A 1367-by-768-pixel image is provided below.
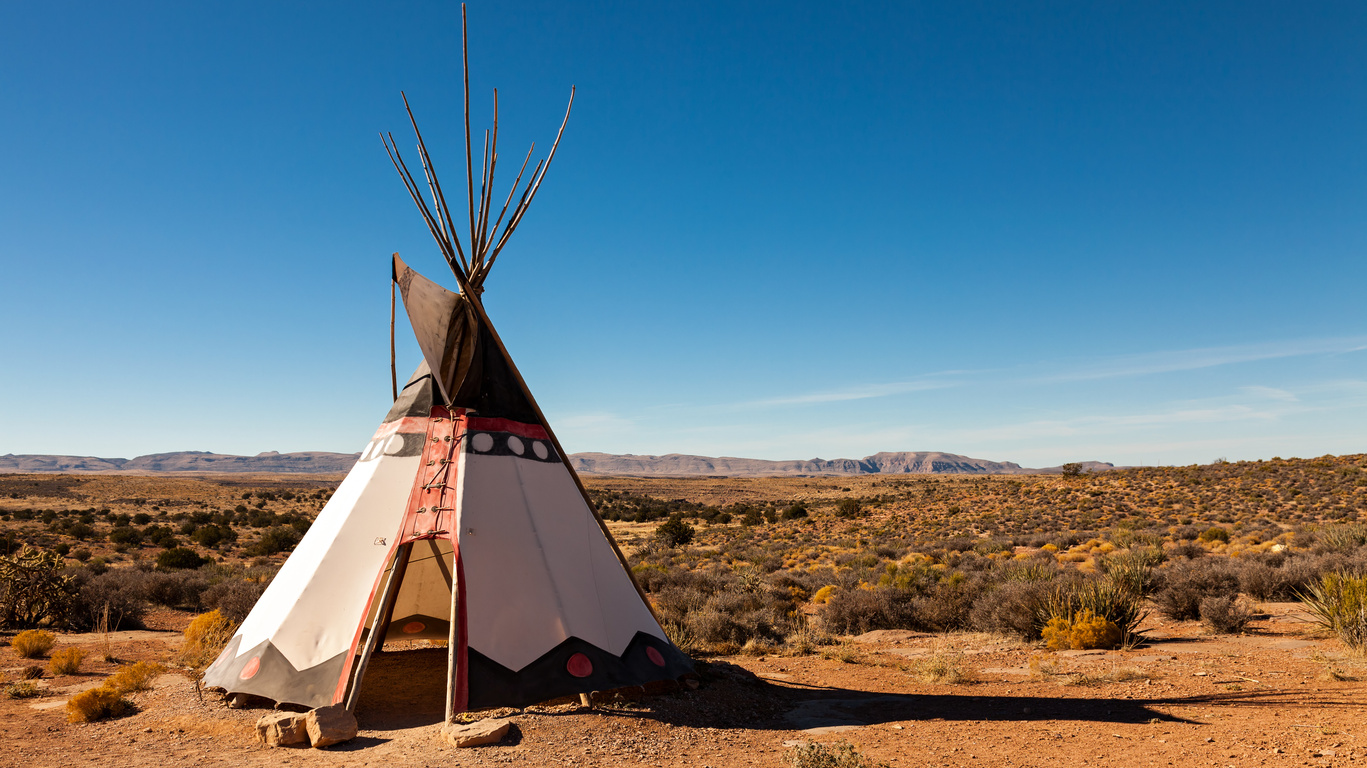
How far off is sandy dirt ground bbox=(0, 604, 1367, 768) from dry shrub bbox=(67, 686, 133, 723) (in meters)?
0.18

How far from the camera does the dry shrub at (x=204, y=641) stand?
9.09 metres

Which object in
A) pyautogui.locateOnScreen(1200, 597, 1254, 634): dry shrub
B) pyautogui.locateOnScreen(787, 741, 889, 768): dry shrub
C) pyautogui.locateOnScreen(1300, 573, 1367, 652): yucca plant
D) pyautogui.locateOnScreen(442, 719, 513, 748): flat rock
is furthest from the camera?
pyautogui.locateOnScreen(1200, 597, 1254, 634): dry shrub

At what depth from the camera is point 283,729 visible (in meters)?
5.88

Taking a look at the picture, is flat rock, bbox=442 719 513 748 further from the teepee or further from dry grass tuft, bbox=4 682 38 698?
dry grass tuft, bbox=4 682 38 698

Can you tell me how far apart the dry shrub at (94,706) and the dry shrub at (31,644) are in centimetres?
432

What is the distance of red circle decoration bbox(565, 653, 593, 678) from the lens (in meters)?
6.82

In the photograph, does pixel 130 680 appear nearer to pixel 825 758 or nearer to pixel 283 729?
pixel 283 729

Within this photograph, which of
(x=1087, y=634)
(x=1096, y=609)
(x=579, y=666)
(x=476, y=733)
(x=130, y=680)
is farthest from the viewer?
(x=1096, y=609)

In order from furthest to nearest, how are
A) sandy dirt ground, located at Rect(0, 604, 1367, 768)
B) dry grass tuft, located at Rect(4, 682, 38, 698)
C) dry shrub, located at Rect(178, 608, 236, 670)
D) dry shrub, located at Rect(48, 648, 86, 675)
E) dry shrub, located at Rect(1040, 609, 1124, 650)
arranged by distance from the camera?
1. dry shrub, located at Rect(1040, 609, 1124, 650)
2. dry shrub, located at Rect(178, 608, 236, 670)
3. dry shrub, located at Rect(48, 648, 86, 675)
4. dry grass tuft, located at Rect(4, 682, 38, 698)
5. sandy dirt ground, located at Rect(0, 604, 1367, 768)

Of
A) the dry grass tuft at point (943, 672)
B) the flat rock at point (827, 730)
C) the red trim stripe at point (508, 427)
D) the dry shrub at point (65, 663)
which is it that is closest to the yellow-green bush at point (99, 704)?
the dry shrub at point (65, 663)

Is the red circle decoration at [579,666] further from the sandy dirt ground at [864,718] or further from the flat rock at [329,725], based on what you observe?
the flat rock at [329,725]

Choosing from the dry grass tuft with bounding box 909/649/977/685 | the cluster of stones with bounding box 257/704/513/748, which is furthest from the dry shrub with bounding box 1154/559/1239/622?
the cluster of stones with bounding box 257/704/513/748

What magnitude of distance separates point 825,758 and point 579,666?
8.37 feet

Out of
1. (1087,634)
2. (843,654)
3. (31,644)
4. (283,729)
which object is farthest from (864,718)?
(31,644)
